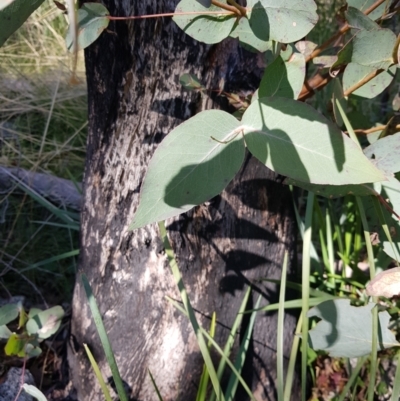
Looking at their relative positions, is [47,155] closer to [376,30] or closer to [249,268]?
[249,268]

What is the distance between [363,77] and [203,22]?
0.25 meters

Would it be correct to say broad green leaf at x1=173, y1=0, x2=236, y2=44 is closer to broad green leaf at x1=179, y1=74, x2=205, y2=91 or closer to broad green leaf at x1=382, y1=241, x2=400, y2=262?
broad green leaf at x1=179, y1=74, x2=205, y2=91

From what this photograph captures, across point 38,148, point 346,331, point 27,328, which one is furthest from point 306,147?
point 38,148

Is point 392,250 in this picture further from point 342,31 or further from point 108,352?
point 108,352

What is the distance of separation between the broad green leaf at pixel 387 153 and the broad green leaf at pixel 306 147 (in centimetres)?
16

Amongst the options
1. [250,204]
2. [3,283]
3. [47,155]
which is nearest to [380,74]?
[250,204]

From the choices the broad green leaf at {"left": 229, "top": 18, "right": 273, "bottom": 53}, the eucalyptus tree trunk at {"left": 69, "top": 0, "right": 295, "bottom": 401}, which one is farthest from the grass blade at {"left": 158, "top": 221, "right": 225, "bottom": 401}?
the broad green leaf at {"left": 229, "top": 18, "right": 273, "bottom": 53}

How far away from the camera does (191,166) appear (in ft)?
1.59

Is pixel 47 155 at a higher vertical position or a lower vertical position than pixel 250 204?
lower

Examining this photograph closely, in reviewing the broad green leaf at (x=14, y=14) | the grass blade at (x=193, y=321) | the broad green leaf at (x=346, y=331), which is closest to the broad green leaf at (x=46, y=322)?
the grass blade at (x=193, y=321)

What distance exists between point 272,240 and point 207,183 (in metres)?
0.35

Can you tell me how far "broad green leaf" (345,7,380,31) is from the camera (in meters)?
0.52

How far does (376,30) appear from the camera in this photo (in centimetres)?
54

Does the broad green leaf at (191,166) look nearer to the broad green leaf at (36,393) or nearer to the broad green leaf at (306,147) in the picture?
the broad green leaf at (306,147)
